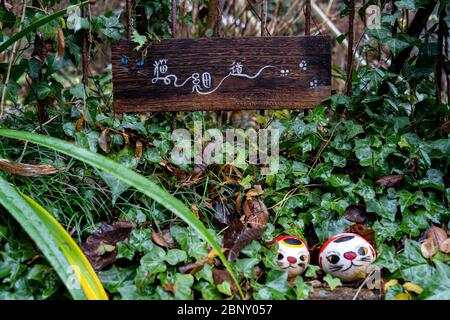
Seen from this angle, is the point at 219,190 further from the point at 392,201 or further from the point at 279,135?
the point at 392,201

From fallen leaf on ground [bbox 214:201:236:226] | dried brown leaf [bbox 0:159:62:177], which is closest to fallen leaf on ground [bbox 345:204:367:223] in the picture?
fallen leaf on ground [bbox 214:201:236:226]

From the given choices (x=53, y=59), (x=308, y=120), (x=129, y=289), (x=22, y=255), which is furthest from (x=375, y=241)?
(x=53, y=59)

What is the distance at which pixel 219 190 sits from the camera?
2.13m

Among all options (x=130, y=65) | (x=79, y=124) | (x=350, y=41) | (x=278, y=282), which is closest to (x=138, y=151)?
(x=79, y=124)

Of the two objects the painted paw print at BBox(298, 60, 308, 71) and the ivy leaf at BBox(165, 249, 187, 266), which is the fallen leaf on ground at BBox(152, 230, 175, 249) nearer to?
the ivy leaf at BBox(165, 249, 187, 266)

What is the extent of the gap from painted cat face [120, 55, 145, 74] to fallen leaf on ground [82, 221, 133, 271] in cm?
76

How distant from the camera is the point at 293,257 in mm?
1795

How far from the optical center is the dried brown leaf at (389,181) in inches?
82.7

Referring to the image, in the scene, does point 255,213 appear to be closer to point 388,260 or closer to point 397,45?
point 388,260

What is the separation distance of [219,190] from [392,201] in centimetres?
70

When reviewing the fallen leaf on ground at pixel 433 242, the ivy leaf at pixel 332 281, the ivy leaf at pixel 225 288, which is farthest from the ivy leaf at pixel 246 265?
the fallen leaf on ground at pixel 433 242

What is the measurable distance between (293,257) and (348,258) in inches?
7.5

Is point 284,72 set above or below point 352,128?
above
